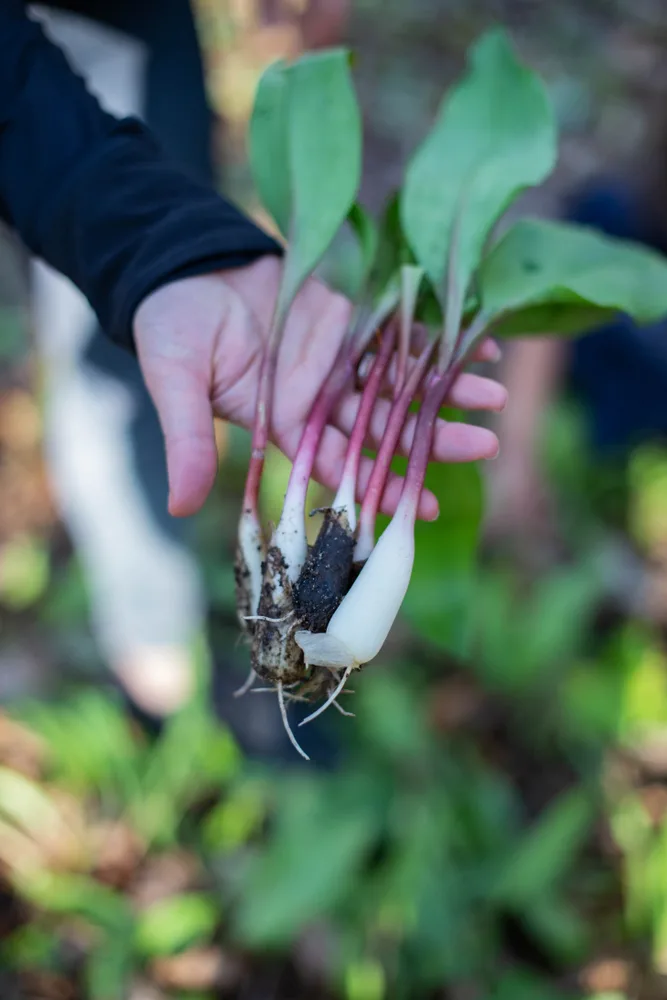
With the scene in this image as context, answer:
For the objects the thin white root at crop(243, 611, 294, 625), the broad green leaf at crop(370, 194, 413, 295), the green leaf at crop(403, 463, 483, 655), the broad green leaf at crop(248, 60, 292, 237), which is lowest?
the green leaf at crop(403, 463, 483, 655)

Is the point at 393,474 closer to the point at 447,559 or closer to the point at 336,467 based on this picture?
the point at 336,467

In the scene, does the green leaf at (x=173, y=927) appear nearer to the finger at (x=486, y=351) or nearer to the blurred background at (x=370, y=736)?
the blurred background at (x=370, y=736)

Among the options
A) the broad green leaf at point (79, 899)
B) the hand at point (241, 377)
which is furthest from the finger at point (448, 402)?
the broad green leaf at point (79, 899)

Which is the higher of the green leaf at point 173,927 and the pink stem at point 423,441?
→ the pink stem at point 423,441

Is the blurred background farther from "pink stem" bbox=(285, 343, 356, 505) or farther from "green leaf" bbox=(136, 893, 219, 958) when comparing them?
"pink stem" bbox=(285, 343, 356, 505)

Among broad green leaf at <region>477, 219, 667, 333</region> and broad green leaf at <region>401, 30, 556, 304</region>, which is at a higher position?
broad green leaf at <region>401, 30, 556, 304</region>

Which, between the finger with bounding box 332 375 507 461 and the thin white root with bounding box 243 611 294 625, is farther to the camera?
the finger with bounding box 332 375 507 461

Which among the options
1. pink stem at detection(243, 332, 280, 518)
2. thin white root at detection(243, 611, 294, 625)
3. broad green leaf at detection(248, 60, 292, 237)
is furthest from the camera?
broad green leaf at detection(248, 60, 292, 237)

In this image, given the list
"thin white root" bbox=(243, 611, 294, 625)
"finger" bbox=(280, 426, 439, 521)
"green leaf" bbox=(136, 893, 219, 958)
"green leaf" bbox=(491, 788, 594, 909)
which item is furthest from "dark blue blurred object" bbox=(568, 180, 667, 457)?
"thin white root" bbox=(243, 611, 294, 625)
